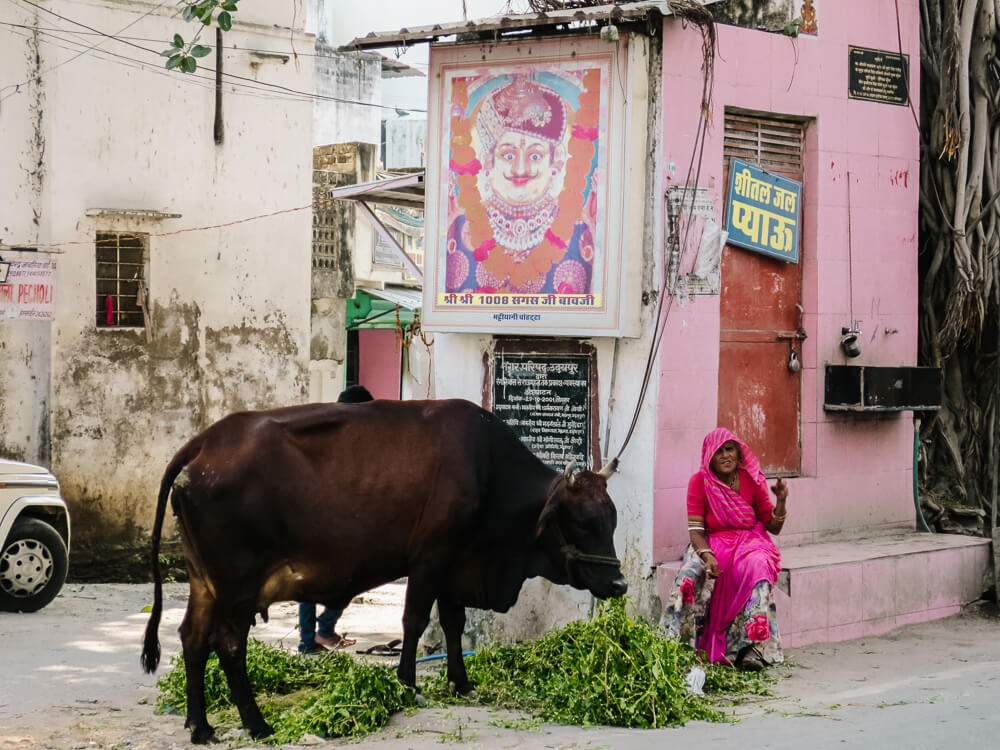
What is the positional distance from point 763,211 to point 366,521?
137 inches

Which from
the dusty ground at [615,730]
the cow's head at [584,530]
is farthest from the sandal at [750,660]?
the cow's head at [584,530]

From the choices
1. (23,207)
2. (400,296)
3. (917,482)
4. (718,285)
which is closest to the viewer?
(718,285)

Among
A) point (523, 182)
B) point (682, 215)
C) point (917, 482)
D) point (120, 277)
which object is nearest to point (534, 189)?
point (523, 182)

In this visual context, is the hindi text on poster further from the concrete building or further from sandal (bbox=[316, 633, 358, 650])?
sandal (bbox=[316, 633, 358, 650])

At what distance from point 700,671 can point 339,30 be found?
1958 cm

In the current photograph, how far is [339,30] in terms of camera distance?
24047 mm

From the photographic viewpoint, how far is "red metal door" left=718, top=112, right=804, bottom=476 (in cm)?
830

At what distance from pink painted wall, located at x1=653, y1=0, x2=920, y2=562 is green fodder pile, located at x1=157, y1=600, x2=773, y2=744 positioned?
1159mm

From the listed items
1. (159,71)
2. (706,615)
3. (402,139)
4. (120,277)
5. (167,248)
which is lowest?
(706,615)

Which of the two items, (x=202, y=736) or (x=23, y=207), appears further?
(x=23, y=207)

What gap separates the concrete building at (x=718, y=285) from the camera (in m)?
7.56

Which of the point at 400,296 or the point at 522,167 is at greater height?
the point at 522,167

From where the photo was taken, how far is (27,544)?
945 cm

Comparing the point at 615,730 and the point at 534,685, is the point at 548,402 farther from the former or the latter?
the point at 615,730
